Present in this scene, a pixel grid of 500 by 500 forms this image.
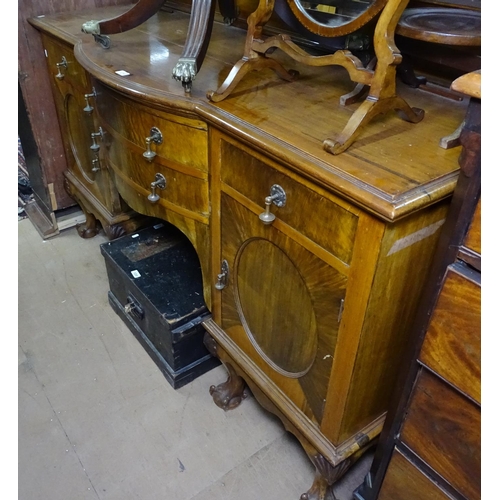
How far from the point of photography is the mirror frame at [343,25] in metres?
0.81

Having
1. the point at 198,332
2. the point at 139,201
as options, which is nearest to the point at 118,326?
the point at 198,332

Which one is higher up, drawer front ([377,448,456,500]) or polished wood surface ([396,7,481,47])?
polished wood surface ([396,7,481,47])

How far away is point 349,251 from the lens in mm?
789

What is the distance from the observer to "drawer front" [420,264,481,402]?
0.68 m

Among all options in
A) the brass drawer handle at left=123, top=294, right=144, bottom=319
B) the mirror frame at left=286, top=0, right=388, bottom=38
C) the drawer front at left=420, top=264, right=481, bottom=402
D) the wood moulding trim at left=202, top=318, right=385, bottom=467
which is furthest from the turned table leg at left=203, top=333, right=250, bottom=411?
the mirror frame at left=286, top=0, right=388, bottom=38

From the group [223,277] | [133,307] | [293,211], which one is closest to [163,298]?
[133,307]

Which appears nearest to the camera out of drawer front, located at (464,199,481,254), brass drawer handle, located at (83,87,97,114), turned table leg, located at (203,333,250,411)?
drawer front, located at (464,199,481,254)

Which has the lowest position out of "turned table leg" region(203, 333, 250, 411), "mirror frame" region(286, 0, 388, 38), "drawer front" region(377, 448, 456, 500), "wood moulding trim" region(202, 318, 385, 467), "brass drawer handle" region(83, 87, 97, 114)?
"turned table leg" region(203, 333, 250, 411)

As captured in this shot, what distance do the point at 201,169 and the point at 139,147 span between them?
0.25 meters

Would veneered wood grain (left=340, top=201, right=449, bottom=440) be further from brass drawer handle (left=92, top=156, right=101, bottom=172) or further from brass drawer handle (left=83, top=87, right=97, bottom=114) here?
brass drawer handle (left=92, top=156, right=101, bottom=172)

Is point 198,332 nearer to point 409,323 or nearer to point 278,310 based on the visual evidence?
point 278,310

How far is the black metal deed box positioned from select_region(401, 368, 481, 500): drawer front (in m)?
0.75

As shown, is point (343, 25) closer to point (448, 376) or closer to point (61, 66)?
point (448, 376)

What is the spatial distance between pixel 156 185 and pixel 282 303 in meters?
0.48
